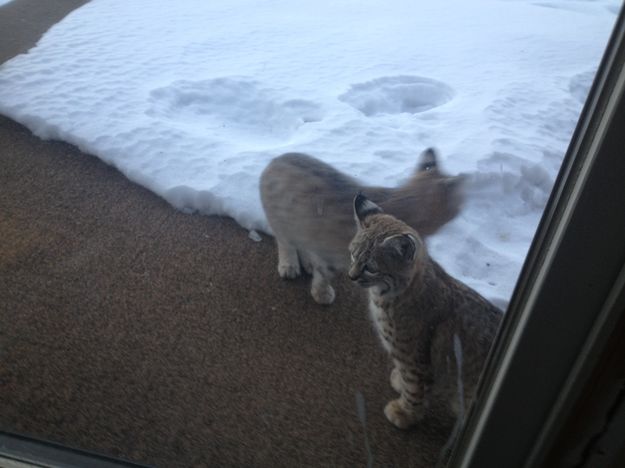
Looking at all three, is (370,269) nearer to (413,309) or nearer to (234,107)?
(413,309)

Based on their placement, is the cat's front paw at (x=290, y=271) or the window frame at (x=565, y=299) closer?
the window frame at (x=565, y=299)

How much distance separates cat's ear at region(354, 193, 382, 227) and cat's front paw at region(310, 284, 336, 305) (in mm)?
296

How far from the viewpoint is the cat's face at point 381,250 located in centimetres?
102

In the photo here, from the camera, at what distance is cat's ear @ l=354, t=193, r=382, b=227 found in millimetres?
1108

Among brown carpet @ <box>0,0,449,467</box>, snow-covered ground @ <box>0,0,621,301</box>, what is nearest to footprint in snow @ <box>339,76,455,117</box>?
snow-covered ground @ <box>0,0,621,301</box>

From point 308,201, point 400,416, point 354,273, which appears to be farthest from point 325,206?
point 400,416

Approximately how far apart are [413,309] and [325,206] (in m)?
0.32

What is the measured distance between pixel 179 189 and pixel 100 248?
11.0 inches

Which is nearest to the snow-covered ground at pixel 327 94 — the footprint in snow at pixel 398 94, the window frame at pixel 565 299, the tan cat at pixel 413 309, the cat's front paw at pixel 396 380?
the footprint in snow at pixel 398 94

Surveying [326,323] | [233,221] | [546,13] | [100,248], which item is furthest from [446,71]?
[100,248]

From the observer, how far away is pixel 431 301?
1.04m

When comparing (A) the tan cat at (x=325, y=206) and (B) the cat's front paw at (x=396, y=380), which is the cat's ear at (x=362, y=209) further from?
(B) the cat's front paw at (x=396, y=380)

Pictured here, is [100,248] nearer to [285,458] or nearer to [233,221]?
[233,221]

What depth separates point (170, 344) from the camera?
4.20ft
